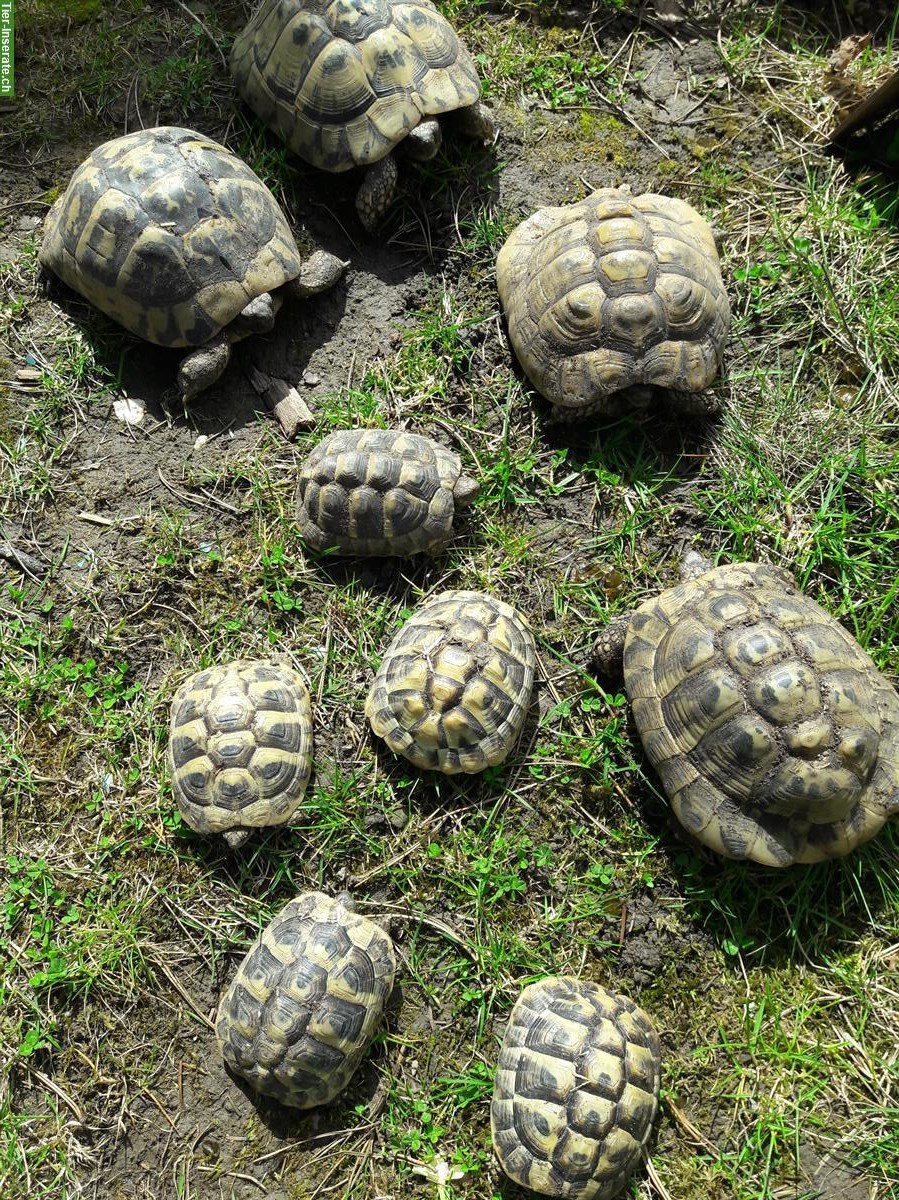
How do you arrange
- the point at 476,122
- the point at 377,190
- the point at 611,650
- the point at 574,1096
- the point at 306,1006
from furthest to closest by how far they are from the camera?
the point at 476,122 → the point at 377,190 → the point at 611,650 → the point at 306,1006 → the point at 574,1096

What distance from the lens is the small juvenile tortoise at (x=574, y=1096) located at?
132 inches

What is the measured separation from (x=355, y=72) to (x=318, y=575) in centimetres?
244

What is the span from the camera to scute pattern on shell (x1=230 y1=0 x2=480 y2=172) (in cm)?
415

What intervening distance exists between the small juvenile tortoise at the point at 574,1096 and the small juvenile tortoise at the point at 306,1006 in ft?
2.07

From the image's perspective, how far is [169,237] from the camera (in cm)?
400

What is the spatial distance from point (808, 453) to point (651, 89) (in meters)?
2.22

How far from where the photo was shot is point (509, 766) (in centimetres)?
404

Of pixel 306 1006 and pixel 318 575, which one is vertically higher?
pixel 318 575

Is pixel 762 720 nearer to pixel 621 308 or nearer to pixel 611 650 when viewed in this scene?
pixel 611 650

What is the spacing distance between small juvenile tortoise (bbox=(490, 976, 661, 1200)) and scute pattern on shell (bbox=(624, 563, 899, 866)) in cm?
90

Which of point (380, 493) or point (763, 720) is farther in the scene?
point (380, 493)

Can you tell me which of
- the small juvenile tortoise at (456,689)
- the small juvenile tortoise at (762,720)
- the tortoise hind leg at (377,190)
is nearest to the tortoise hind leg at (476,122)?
the tortoise hind leg at (377,190)

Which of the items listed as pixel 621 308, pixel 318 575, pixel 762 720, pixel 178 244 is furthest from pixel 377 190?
pixel 762 720

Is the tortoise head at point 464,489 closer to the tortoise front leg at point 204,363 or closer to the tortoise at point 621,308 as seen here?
the tortoise at point 621,308
